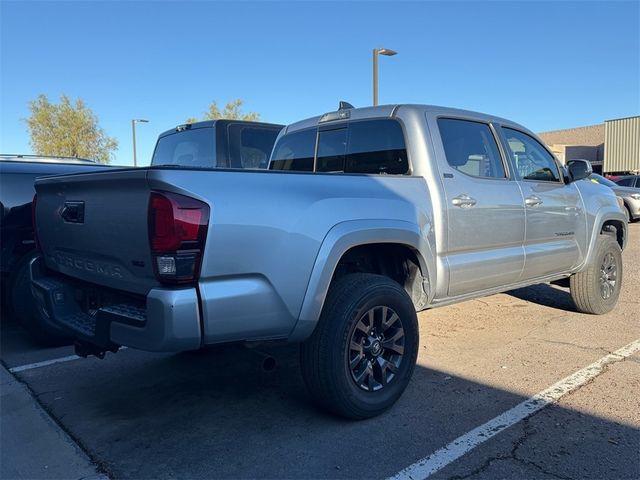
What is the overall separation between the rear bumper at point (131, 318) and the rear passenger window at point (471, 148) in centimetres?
236

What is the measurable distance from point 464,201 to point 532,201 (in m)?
1.05

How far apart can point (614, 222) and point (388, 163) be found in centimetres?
354

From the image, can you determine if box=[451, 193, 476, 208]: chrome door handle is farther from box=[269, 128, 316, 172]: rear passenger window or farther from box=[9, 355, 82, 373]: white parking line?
box=[9, 355, 82, 373]: white parking line

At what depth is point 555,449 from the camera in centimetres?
287

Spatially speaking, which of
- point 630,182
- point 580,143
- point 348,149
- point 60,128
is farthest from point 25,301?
point 580,143

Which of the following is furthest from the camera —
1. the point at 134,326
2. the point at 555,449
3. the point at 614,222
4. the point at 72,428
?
the point at 614,222

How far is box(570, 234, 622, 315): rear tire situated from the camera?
215 inches

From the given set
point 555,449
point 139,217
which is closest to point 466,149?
point 555,449

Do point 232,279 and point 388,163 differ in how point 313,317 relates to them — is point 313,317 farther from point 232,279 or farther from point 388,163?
point 388,163

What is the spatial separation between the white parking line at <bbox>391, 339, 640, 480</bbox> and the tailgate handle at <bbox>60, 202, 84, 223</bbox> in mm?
2299

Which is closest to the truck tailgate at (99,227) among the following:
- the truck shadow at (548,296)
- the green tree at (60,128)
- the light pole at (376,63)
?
the truck shadow at (548,296)

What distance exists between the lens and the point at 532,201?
4.54 metres

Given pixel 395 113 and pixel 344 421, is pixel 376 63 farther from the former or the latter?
pixel 344 421

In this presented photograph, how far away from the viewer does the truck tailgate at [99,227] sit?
102 inches
